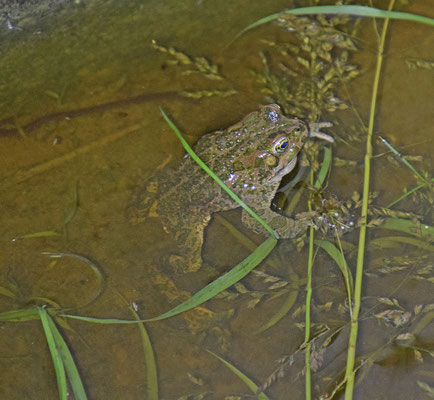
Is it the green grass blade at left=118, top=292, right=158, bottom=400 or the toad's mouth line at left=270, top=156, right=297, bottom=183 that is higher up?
the toad's mouth line at left=270, top=156, right=297, bottom=183

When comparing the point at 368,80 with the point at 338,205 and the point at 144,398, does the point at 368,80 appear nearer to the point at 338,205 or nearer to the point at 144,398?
the point at 338,205

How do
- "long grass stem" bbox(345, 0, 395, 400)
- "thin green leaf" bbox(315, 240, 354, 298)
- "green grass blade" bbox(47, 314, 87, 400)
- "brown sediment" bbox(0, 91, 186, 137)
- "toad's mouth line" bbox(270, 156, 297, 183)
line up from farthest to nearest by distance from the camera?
1. "brown sediment" bbox(0, 91, 186, 137)
2. "toad's mouth line" bbox(270, 156, 297, 183)
3. "thin green leaf" bbox(315, 240, 354, 298)
4. "green grass blade" bbox(47, 314, 87, 400)
5. "long grass stem" bbox(345, 0, 395, 400)

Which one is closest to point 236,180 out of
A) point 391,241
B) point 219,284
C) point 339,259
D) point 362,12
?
point 219,284

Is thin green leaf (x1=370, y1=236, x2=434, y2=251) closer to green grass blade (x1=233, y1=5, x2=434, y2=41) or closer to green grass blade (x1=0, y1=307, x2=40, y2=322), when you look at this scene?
green grass blade (x1=233, y1=5, x2=434, y2=41)

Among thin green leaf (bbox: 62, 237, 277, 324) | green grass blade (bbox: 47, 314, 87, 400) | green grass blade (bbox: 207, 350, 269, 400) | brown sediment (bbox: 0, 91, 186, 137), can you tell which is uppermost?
brown sediment (bbox: 0, 91, 186, 137)

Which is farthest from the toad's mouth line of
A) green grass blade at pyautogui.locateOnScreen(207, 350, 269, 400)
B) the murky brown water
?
green grass blade at pyautogui.locateOnScreen(207, 350, 269, 400)

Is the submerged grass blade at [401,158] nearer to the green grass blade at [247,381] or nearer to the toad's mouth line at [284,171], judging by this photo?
the toad's mouth line at [284,171]
